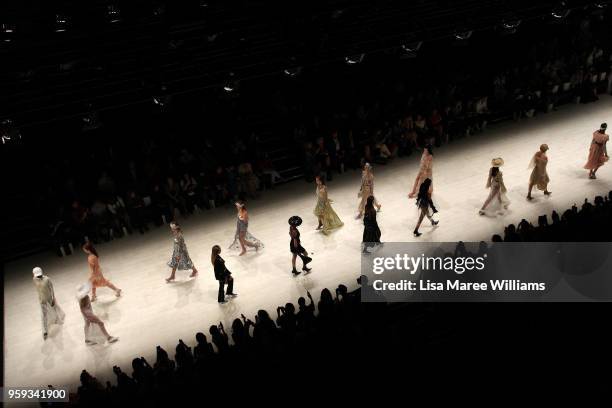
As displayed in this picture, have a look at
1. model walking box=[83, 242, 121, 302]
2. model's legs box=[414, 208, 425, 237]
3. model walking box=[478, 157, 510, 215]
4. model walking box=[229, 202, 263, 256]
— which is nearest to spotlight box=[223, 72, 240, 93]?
model walking box=[229, 202, 263, 256]

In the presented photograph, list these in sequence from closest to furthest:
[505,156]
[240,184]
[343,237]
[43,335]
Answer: [43,335] < [343,237] < [240,184] < [505,156]

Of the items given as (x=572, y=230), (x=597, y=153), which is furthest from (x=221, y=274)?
(x=597, y=153)

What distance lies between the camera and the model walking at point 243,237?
11.0 m

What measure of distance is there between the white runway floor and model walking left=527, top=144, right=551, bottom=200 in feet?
1.09

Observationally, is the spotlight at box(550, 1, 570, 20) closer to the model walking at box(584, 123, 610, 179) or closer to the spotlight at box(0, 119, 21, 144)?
the model walking at box(584, 123, 610, 179)

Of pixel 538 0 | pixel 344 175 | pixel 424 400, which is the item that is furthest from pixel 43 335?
pixel 538 0

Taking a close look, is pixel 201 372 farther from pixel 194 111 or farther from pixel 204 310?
pixel 194 111

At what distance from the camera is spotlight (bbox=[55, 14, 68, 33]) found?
1337 centimetres

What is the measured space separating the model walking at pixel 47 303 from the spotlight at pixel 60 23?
6526mm

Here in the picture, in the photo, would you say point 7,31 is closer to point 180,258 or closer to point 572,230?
point 180,258

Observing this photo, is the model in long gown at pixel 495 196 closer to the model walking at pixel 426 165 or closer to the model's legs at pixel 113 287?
the model walking at pixel 426 165

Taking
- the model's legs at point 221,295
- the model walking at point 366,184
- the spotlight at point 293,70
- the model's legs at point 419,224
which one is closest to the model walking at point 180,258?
the model's legs at point 221,295

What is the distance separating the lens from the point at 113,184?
43.5 ft

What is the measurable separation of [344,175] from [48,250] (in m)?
7.38
